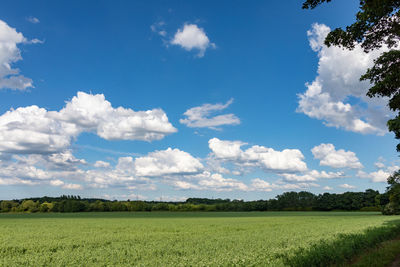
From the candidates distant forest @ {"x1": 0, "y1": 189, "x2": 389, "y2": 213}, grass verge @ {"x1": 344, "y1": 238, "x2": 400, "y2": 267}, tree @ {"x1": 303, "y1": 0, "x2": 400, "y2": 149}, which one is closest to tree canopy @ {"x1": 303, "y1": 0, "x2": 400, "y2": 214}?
tree @ {"x1": 303, "y1": 0, "x2": 400, "y2": 149}

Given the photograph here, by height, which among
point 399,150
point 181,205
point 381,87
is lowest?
point 181,205

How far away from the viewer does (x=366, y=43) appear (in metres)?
13.1

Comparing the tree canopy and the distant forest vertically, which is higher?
the tree canopy

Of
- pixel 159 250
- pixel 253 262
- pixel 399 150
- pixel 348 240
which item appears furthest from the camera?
pixel 399 150

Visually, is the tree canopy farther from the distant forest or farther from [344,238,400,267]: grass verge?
the distant forest

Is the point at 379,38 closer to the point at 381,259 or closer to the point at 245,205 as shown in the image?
the point at 381,259

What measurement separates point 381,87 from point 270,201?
451ft

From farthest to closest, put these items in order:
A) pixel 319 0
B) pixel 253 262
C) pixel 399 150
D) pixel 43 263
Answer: pixel 399 150
pixel 43 263
pixel 253 262
pixel 319 0

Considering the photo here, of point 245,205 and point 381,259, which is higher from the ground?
point 381,259

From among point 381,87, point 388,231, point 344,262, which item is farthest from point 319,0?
point 388,231

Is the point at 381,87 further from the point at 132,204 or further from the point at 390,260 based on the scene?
the point at 132,204

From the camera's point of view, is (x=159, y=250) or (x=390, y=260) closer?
(x=390, y=260)

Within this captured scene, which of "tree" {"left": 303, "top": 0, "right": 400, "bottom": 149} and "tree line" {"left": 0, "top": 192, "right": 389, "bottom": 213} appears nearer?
"tree" {"left": 303, "top": 0, "right": 400, "bottom": 149}

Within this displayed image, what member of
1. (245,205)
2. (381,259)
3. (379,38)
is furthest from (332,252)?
(245,205)
